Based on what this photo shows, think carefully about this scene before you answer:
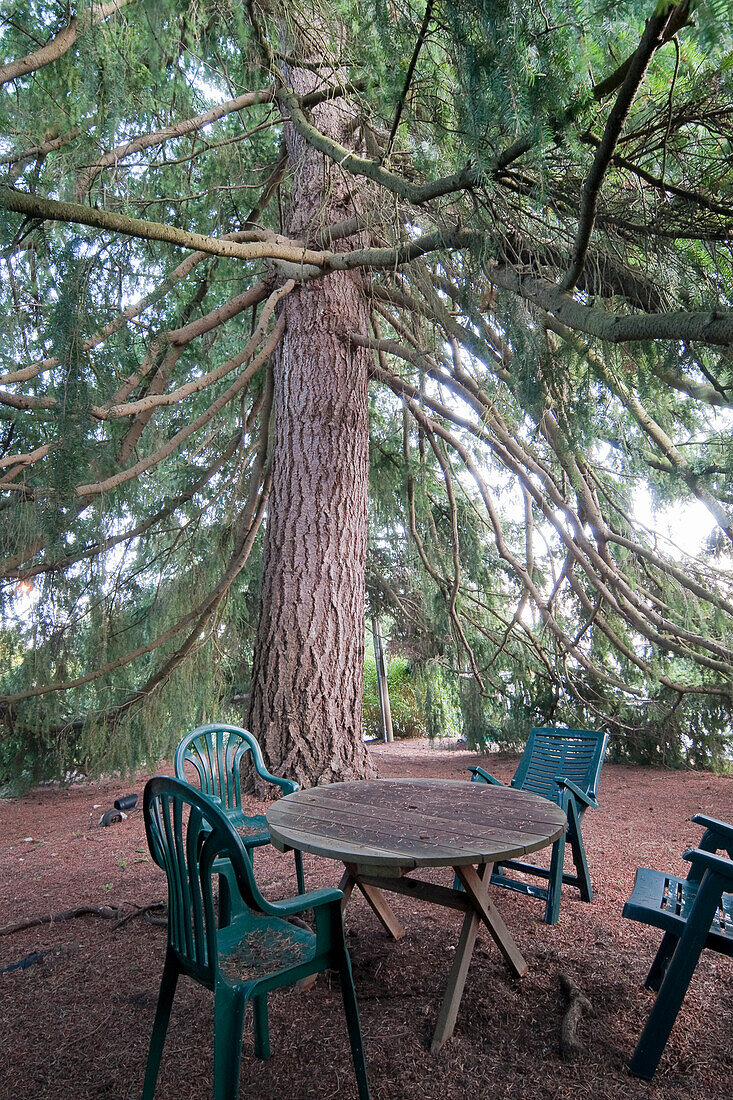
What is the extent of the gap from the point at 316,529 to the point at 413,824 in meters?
2.66

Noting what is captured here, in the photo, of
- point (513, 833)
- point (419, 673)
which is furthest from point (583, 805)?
point (419, 673)

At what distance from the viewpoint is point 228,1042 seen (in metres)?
1.47

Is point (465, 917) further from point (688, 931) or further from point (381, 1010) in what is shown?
point (688, 931)

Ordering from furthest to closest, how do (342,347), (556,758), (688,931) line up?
(342,347) < (556,758) < (688,931)

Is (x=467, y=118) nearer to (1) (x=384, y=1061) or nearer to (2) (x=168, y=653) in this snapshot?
(1) (x=384, y=1061)

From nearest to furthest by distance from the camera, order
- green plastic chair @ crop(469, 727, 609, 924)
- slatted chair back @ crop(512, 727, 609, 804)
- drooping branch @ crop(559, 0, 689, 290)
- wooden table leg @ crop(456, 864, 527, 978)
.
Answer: drooping branch @ crop(559, 0, 689, 290)
wooden table leg @ crop(456, 864, 527, 978)
green plastic chair @ crop(469, 727, 609, 924)
slatted chair back @ crop(512, 727, 609, 804)

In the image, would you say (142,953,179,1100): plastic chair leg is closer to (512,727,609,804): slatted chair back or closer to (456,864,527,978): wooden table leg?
(456,864,527,978): wooden table leg

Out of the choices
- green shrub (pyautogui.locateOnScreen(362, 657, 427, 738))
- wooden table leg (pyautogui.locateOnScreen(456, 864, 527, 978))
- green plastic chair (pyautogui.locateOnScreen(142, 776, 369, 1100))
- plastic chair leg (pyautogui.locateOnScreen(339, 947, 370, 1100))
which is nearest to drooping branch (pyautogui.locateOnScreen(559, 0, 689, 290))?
green plastic chair (pyautogui.locateOnScreen(142, 776, 369, 1100))

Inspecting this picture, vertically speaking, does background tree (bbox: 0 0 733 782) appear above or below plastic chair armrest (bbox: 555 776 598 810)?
above

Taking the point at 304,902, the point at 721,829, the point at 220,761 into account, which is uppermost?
the point at 220,761

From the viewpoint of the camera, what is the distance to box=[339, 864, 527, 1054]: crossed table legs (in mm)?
2006

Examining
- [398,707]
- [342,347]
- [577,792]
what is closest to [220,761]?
[577,792]

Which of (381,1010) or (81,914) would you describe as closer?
(381,1010)

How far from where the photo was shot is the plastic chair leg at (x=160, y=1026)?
170cm
